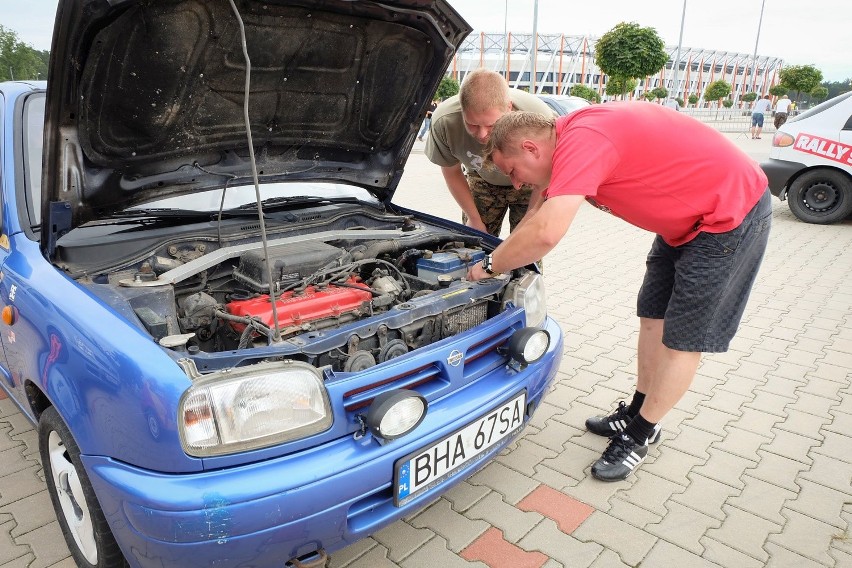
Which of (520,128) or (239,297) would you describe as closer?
(520,128)

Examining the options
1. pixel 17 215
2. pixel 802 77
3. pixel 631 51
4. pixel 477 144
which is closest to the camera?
pixel 17 215

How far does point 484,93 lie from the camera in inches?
107

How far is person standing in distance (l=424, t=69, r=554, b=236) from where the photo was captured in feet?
9.07

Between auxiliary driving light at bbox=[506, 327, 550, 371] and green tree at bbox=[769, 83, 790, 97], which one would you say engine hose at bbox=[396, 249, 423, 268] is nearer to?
auxiliary driving light at bbox=[506, 327, 550, 371]

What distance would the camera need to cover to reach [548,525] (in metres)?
2.16

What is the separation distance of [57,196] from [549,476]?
2.22 meters

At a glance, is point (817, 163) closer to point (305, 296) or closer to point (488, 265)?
point (488, 265)

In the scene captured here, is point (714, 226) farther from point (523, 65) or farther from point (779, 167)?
point (523, 65)

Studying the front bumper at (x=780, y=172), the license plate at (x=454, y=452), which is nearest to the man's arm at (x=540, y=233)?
the license plate at (x=454, y=452)

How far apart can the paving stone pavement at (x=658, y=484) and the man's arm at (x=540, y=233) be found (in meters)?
1.01

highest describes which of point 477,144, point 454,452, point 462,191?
point 477,144

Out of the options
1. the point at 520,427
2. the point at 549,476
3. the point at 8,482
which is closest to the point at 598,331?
the point at 549,476

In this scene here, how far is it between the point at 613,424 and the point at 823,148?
5776 mm

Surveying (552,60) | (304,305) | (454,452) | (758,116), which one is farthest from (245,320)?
(552,60)
